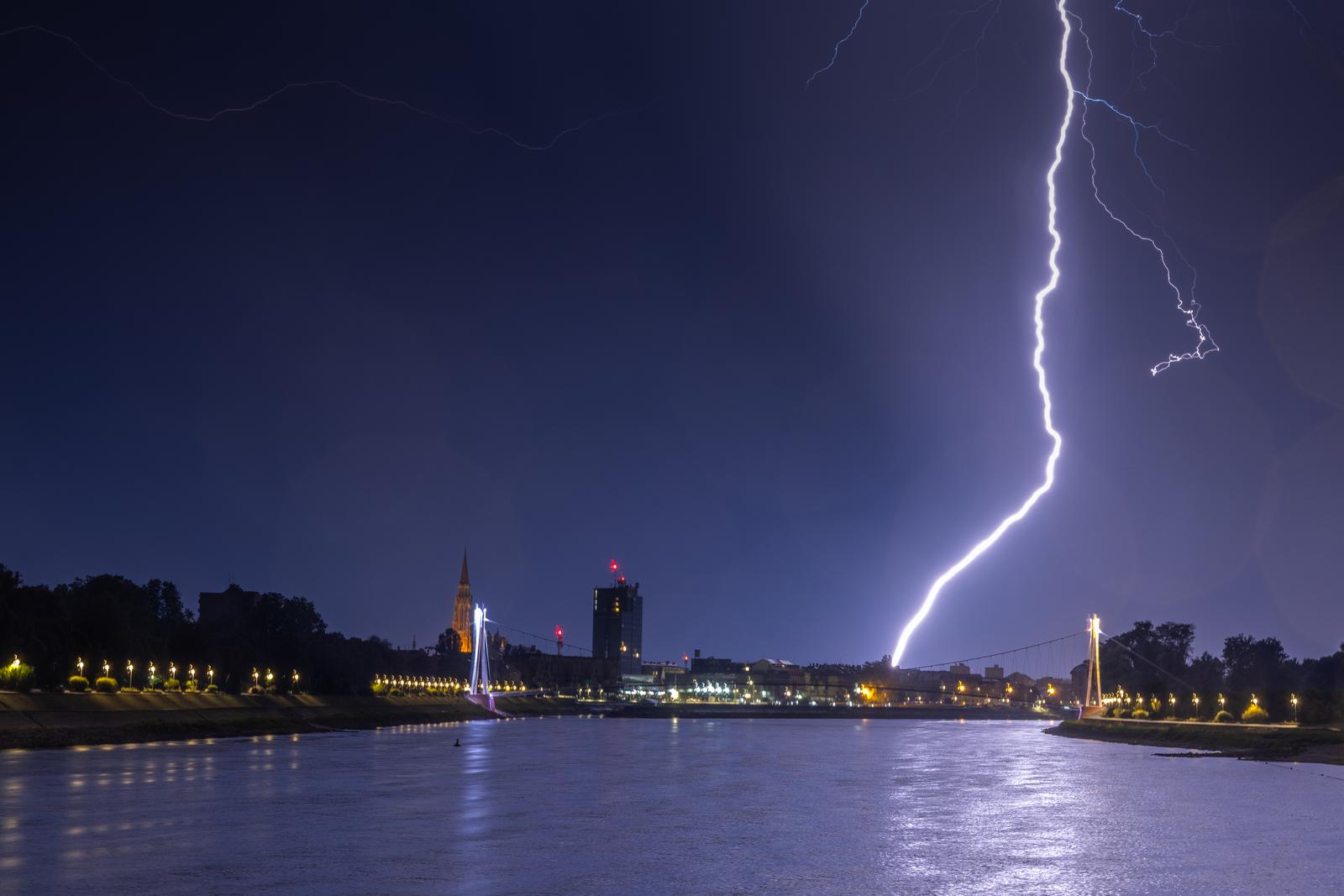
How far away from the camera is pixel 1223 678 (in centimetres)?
18700

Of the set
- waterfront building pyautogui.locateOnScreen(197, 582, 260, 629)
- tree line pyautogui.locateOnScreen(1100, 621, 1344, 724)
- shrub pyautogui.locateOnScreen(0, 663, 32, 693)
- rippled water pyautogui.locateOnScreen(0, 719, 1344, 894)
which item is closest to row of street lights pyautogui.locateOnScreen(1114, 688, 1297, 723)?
tree line pyautogui.locateOnScreen(1100, 621, 1344, 724)

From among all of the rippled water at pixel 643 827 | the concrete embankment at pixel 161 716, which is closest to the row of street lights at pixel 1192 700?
the rippled water at pixel 643 827

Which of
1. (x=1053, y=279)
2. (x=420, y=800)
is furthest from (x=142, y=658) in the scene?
(x=1053, y=279)

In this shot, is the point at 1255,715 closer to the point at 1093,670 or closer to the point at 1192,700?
the point at 1192,700

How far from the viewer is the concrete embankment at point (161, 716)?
2625 inches

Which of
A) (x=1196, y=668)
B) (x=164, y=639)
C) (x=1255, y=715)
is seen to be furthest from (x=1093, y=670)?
(x=164, y=639)

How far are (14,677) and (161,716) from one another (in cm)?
1207

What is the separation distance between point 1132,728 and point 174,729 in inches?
3270

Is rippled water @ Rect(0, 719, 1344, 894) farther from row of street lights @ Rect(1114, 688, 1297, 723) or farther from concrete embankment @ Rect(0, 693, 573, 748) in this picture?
row of street lights @ Rect(1114, 688, 1297, 723)

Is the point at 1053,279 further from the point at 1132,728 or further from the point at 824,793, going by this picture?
the point at 1132,728

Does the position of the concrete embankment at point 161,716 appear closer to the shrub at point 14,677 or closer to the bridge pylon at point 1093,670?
the shrub at point 14,677

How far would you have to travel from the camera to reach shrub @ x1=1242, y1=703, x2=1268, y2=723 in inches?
3895

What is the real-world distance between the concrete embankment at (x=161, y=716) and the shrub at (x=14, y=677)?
3.10m

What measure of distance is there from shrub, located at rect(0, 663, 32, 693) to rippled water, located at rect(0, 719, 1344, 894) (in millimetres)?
14464
